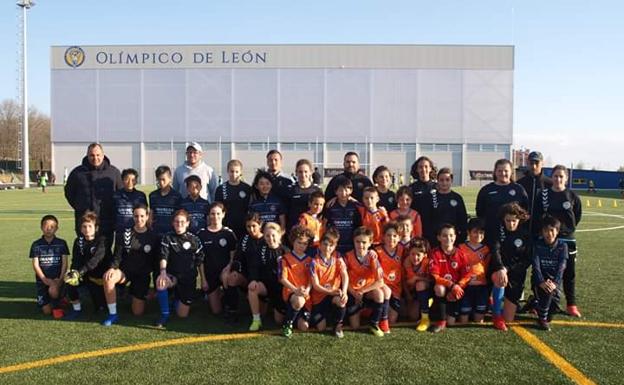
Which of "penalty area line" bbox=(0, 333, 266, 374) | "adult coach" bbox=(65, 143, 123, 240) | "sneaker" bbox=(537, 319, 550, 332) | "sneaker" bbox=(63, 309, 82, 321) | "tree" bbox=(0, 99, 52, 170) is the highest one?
"tree" bbox=(0, 99, 52, 170)

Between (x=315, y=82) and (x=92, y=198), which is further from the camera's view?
(x=315, y=82)

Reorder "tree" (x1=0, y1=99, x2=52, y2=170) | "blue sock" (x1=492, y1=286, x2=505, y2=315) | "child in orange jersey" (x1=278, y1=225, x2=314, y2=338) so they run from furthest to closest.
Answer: "tree" (x1=0, y1=99, x2=52, y2=170) → "blue sock" (x1=492, y1=286, x2=505, y2=315) → "child in orange jersey" (x1=278, y1=225, x2=314, y2=338)

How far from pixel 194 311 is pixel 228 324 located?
2.21 ft

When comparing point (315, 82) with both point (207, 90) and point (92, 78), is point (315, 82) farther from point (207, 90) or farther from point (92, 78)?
point (92, 78)

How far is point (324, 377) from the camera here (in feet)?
11.6

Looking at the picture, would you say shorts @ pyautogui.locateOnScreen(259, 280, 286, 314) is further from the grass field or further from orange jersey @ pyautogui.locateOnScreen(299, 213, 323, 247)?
orange jersey @ pyautogui.locateOnScreen(299, 213, 323, 247)

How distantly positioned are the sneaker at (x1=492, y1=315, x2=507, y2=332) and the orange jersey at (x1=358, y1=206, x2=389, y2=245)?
1.38m

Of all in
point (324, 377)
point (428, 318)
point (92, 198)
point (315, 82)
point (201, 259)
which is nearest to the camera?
point (324, 377)

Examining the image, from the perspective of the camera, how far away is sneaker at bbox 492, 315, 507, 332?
15.3ft

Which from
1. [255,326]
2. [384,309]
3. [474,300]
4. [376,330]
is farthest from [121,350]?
[474,300]

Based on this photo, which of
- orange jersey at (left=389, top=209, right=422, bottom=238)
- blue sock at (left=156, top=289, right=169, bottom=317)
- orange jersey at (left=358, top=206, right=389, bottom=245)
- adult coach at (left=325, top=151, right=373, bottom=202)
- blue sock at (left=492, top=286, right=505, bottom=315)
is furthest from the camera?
adult coach at (left=325, top=151, right=373, bottom=202)

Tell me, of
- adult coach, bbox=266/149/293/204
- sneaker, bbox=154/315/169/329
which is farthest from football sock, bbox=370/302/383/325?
sneaker, bbox=154/315/169/329

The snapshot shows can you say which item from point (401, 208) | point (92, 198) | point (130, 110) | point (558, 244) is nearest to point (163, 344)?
point (92, 198)

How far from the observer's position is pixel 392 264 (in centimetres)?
496
